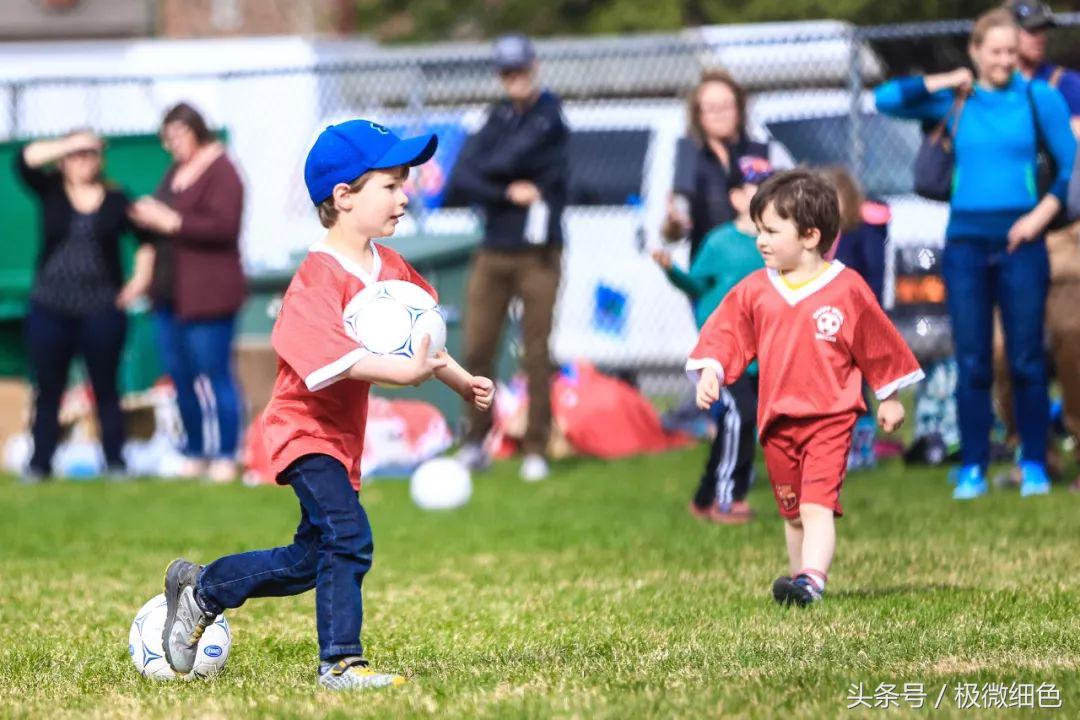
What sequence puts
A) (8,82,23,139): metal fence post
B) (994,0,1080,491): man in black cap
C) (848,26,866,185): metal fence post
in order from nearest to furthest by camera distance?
(994,0,1080,491): man in black cap < (848,26,866,185): metal fence post < (8,82,23,139): metal fence post

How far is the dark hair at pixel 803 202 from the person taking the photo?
6.24 meters

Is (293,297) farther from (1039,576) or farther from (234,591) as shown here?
(1039,576)

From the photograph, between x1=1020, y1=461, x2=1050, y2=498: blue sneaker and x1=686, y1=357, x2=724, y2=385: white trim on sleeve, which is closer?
x1=686, y1=357, x2=724, y2=385: white trim on sleeve

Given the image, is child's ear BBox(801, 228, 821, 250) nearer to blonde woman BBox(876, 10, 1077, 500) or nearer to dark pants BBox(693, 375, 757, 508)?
dark pants BBox(693, 375, 757, 508)

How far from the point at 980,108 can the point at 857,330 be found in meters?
3.35

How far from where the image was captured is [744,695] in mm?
4562

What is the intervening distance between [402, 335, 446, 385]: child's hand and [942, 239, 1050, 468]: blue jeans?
5080 mm

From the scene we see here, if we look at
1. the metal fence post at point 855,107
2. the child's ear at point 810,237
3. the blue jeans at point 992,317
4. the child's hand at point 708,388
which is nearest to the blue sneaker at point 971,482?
the blue jeans at point 992,317

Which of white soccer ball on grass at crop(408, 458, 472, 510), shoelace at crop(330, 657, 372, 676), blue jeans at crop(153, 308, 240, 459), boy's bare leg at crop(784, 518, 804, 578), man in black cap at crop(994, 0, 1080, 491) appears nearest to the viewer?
shoelace at crop(330, 657, 372, 676)

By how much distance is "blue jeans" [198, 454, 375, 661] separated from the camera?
500cm

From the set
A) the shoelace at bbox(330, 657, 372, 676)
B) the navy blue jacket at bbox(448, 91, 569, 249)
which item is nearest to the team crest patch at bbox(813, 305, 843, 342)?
the shoelace at bbox(330, 657, 372, 676)

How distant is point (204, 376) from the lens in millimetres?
11867

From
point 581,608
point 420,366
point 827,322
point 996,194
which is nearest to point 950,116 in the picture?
point 996,194

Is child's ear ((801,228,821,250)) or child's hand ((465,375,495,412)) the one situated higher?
child's ear ((801,228,821,250))
